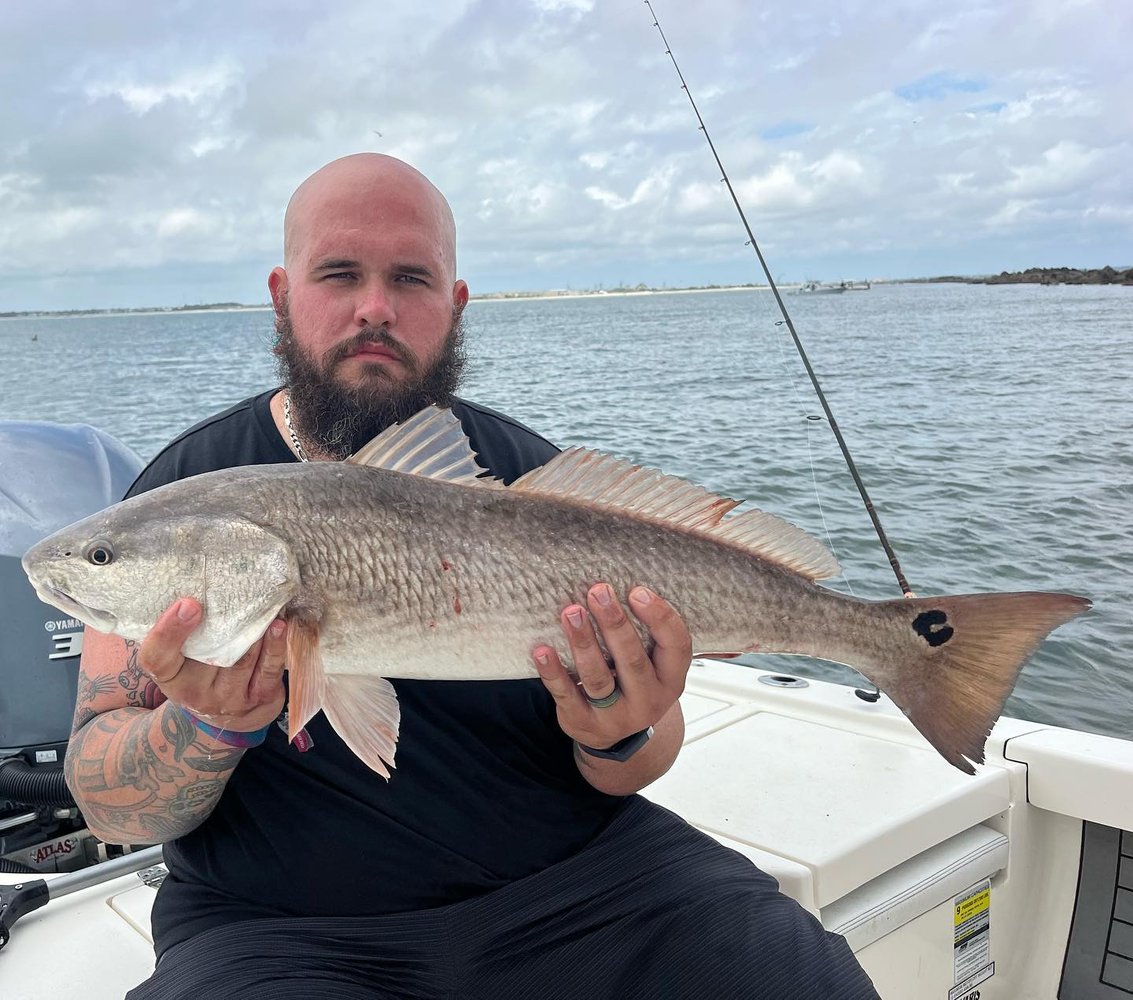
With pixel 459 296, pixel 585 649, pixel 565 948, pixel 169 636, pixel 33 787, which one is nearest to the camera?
pixel 169 636

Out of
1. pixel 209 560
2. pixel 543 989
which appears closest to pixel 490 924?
pixel 543 989

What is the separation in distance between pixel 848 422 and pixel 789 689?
16.9m

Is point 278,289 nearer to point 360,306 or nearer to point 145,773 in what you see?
point 360,306

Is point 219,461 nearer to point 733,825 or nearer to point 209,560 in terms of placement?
point 209,560

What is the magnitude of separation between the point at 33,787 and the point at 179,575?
162cm

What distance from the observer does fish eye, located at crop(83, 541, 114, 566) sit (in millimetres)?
2139

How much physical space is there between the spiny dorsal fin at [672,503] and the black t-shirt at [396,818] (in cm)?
67

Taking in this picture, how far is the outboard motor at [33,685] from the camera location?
3.29m

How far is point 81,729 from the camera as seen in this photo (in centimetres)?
253

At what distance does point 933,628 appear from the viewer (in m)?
2.34

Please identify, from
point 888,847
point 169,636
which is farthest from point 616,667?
point 888,847

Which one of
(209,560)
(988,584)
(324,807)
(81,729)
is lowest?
(988,584)

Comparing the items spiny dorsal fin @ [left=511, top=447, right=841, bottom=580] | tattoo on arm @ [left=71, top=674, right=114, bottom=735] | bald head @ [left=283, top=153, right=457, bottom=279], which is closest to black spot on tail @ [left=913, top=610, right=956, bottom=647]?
spiny dorsal fin @ [left=511, top=447, right=841, bottom=580]

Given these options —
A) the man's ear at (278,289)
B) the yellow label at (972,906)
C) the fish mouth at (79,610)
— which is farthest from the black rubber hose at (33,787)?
the yellow label at (972,906)
